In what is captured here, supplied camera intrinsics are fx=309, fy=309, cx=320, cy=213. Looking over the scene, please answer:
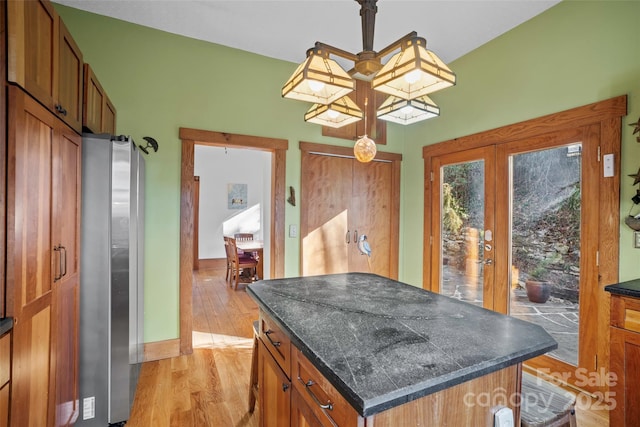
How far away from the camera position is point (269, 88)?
10.6ft

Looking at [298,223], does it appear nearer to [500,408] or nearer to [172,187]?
[172,187]

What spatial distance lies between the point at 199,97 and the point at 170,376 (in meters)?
2.46

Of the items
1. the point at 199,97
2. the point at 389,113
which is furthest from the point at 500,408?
the point at 199,97

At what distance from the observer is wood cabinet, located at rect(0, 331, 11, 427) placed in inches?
43.4

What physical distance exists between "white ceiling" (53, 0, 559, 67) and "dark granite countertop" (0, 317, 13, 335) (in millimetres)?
2405

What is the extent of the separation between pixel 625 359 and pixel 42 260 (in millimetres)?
2919

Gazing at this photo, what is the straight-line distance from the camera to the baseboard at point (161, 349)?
273 centimetres

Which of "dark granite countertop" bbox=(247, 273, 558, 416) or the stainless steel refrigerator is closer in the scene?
"dark granite countertop" bbox=(247, 273, 558, 416)

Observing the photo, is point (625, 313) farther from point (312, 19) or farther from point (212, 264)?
point (212, 264)

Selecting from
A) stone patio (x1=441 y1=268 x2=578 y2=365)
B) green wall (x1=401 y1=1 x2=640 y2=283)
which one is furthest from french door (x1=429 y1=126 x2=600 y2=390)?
green wall (x1=401 y1=1 x2=640 y2=283)

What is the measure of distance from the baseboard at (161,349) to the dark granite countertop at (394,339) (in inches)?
67.8

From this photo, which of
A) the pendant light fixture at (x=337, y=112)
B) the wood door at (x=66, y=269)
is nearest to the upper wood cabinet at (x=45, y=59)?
the wood door at (x=66, y=269)

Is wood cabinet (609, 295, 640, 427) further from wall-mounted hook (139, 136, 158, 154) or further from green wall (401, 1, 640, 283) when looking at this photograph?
wall-mounted hook (139, 136, 158, 154)

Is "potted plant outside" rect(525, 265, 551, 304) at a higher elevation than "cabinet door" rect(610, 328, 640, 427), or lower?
higher
